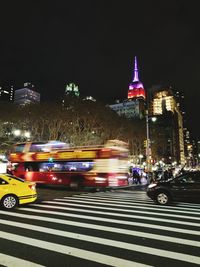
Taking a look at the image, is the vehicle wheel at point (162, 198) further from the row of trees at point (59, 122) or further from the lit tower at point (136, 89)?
the lit tower at point (136, 89)

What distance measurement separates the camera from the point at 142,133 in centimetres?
5509

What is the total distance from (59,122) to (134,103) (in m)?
101

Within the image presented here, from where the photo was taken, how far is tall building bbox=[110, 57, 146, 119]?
130413mm

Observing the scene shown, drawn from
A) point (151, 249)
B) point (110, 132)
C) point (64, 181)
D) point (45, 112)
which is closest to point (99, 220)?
point (151, 249)

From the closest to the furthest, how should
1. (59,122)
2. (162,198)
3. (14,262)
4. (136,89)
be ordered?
(14,262) → (162,198) → (59,122) → (136,89)

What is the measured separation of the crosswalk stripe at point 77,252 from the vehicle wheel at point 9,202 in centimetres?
444

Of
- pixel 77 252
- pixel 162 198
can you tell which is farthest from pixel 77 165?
pixel 77 252

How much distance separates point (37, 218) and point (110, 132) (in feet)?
107

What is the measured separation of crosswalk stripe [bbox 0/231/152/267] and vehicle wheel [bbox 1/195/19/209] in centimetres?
444

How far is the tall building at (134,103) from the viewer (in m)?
130

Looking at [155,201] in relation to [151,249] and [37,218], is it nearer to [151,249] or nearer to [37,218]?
[37,218]

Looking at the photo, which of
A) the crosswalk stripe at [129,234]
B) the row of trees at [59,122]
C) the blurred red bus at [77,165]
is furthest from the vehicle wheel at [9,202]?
the row of trees at [59,122]

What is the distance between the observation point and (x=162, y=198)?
13023 millimetres

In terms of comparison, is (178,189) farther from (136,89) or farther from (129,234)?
(136,89)
